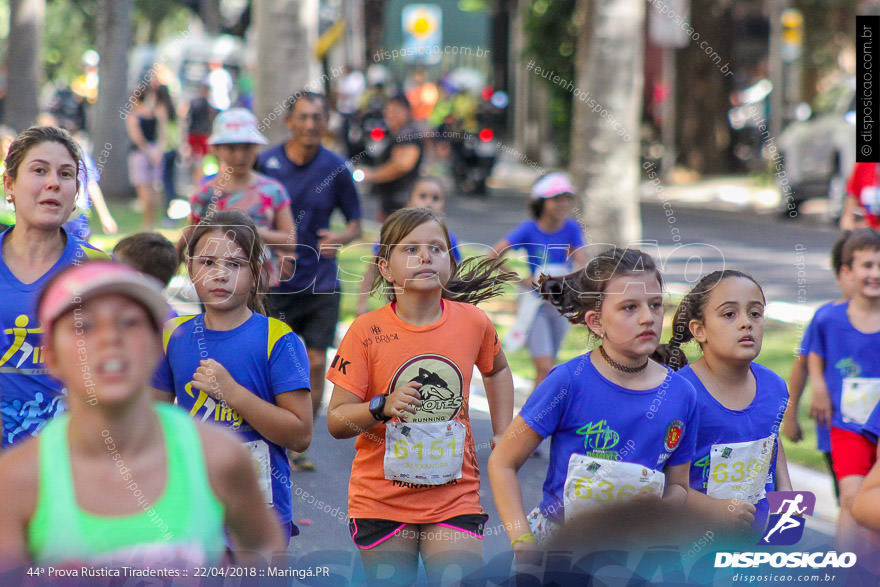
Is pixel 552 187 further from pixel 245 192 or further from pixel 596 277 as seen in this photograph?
pixel 596 277

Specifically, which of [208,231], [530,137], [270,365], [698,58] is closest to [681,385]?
[270,365]

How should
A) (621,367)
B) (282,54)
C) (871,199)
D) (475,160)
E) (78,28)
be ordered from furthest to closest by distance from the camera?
(78,28) < (475,160) < (282,54) < (871,199) < (621,367)

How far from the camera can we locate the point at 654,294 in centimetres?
368

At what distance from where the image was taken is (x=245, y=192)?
19.9 feet

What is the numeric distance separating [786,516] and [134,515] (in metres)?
2.36

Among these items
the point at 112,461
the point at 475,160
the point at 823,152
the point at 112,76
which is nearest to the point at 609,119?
the point at 823,152

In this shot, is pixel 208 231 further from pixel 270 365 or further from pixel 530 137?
pixel 530 137

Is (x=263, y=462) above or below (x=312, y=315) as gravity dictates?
below

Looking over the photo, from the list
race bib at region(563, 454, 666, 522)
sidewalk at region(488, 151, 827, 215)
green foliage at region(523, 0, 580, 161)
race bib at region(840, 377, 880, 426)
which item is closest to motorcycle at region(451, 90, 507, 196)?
sidewalk at region(488, 151, 827, 215)

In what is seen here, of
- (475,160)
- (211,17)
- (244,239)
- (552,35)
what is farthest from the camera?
(211,17)

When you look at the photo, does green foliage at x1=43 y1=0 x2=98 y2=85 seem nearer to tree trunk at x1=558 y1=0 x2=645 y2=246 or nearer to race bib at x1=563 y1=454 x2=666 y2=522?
tree trunk at x1=558 y1=0 x2=645 y2=246

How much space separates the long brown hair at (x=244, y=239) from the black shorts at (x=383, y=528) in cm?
84

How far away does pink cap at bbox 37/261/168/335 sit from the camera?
215 cm

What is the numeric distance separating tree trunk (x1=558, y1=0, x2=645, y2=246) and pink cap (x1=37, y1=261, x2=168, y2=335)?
9.31 m
